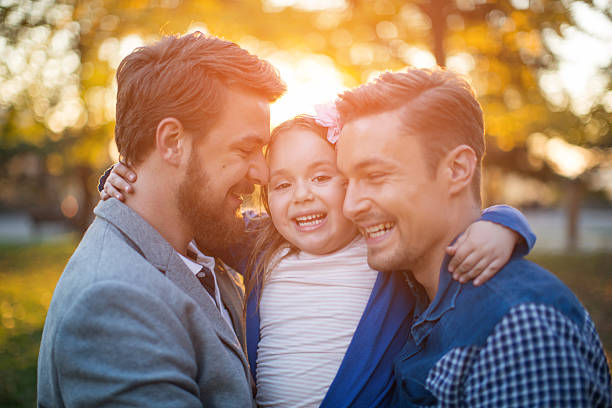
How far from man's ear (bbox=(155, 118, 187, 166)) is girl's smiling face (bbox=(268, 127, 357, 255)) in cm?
66

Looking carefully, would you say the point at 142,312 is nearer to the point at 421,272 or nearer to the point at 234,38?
the point at 421,272

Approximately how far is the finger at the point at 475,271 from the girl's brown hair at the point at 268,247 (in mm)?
1251

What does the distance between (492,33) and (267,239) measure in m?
4.92

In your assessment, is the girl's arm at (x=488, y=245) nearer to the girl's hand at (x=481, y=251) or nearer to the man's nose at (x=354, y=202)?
the girl's hand at (x=481, y=251)

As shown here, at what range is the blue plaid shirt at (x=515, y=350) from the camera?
166 cm

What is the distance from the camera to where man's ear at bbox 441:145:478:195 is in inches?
90.8

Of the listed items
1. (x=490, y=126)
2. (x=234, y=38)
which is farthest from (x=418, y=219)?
(x=490, y=126)

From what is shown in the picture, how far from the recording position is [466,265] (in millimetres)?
2088

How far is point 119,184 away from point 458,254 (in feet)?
5.59

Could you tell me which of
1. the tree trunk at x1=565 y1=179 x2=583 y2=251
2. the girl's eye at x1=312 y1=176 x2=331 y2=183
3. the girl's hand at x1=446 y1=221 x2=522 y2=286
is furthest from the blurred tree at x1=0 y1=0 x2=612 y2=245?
the tree trunk at x1=565 y1=179 x2=583 y2=251

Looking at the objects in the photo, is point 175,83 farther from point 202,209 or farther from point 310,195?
point 310,195

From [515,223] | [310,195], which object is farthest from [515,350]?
[310,195]

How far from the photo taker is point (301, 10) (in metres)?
6.11

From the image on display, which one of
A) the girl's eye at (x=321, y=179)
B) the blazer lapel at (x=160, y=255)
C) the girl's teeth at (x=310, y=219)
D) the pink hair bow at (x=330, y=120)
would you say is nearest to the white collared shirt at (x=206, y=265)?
the blazer lapel at (x=160, y=255)
